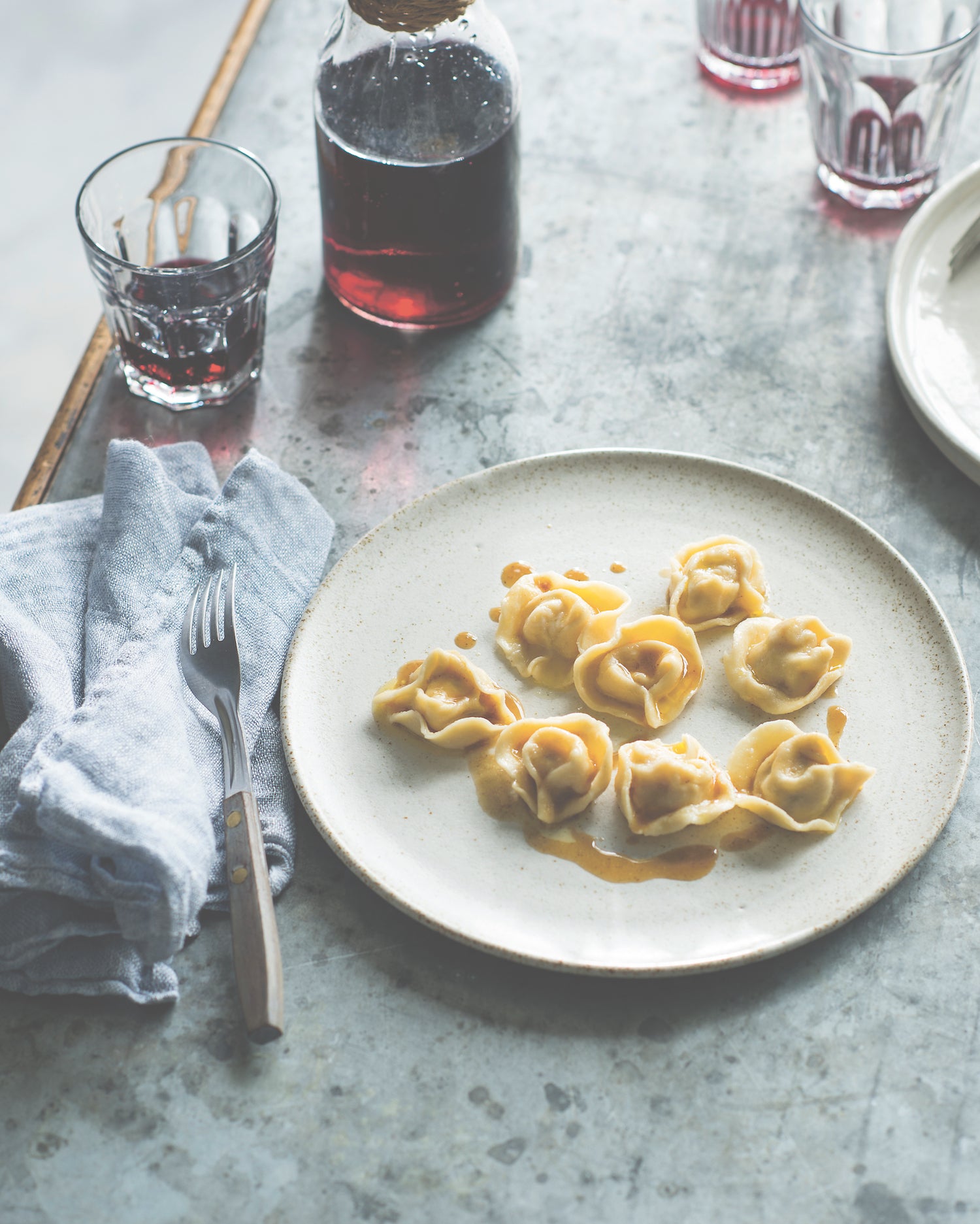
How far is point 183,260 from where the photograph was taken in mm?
1769

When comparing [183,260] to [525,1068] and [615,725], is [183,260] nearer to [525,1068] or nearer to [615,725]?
[615,725]

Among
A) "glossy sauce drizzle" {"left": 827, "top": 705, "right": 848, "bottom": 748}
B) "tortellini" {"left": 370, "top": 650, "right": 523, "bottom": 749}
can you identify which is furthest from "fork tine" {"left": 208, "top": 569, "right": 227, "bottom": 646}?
"glossy sauce drizzle" {"left": 827, "top": 705, "right": 848, "bottom": 748}

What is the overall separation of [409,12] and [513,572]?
0.67 m

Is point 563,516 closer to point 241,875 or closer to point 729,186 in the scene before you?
point 241,875

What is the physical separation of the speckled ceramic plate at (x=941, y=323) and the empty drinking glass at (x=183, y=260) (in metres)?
0.89

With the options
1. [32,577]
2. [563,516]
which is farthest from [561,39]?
[32,577]

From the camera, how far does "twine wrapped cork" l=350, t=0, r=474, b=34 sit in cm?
144

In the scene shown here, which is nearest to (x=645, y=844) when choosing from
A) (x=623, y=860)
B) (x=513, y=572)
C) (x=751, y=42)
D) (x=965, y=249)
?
(x=623, y=860)

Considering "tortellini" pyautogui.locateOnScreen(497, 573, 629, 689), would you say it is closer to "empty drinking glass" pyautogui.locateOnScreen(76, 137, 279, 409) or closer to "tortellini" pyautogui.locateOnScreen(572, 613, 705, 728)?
"tortellini" pyautogui.locateOnScreen(572, 613, 705, 728)

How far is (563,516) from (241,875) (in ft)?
2.07

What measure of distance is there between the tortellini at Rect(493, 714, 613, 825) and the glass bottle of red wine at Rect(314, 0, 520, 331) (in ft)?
2.38

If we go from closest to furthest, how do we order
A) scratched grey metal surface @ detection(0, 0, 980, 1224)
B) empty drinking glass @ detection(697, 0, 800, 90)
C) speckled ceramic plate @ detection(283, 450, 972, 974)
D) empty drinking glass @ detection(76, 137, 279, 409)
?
1. scratched grey metal surface @ detection(0, 0, 980, 1224)
2. speckled ceramic plate @ detection(283, 450, 972, 974)
3. empty drinking glass @ detection(76, 137, 279, 409)
4. empty drinking glass @ detection(697, 0, 800, 90)

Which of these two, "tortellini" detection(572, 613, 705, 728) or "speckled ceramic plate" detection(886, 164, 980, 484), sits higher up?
"speckled ceramic plate" detection(886, 164, 980, 484)

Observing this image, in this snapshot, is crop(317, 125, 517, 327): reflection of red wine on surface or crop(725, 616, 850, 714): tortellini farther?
crop(317, 125, 517, 327): reflection of red wine on surface
